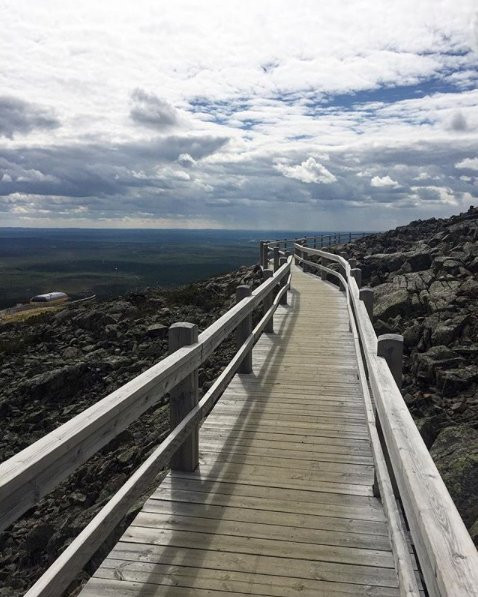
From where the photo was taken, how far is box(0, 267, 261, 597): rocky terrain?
25.0 feet

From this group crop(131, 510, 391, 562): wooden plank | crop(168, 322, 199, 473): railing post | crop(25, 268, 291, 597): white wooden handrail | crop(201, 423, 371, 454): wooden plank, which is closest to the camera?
crop(25, 268, 291, 597): white wooden handrail

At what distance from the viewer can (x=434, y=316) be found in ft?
44.1

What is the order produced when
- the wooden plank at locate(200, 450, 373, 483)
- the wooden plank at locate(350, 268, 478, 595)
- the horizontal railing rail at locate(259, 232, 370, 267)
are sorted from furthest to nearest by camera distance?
the horizontal railing rail at locate(259, 232, 370, 267) → the wooden plank at locate(200, 450, 373, 483) → the wooden plank at locate(350, 268, 478, 595)

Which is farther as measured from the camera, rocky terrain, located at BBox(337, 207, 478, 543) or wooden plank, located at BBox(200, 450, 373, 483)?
rocky terrain, located at BBox(337, 207, 478, 543)

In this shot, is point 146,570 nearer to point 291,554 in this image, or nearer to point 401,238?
point 291,554

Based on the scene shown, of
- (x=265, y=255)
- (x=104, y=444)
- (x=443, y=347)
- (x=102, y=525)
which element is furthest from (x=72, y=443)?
(x=265, y=255)

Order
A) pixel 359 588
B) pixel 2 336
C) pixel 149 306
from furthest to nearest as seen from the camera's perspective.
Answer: pixel 2 336 → pixel 149 306 → pixel 359 588

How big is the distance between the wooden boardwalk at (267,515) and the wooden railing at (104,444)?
55 cm

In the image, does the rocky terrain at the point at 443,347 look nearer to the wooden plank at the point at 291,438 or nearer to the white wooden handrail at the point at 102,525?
the wooden plank at the point at 291,438

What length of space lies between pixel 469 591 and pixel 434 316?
12680 millimetres

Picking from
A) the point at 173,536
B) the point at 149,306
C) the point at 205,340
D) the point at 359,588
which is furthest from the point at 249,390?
the point at 149,306

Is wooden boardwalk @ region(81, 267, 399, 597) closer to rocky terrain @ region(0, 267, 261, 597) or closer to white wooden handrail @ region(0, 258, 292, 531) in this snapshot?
white wooden handrail @ region(0, 258, 292, 531)

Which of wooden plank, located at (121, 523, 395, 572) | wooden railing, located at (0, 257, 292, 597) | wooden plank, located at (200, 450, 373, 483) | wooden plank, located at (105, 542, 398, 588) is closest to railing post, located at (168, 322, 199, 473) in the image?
wooden railing, located at (0, 257, 292, 597)

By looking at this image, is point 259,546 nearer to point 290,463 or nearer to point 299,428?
point 290,463
